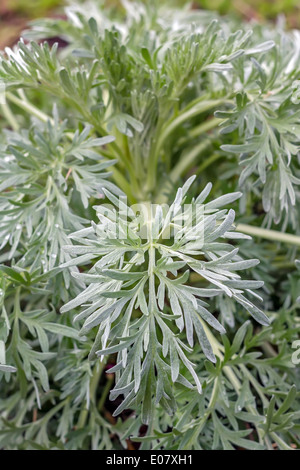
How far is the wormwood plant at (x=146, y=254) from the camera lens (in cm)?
67

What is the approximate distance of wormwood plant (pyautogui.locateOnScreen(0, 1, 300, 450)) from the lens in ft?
2.19

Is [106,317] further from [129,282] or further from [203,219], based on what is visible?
[203,219]

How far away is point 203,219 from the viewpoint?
68 cm

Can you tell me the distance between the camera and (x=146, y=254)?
77 cm

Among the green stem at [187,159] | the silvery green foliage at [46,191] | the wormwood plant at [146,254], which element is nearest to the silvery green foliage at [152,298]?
the wormwood plant at [146,254]

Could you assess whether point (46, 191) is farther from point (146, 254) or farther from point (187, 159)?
point (187, 159)

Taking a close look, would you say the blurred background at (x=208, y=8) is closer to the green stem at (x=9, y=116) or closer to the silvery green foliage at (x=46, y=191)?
the green stem at (x=9, y=116)

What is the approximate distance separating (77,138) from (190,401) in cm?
49

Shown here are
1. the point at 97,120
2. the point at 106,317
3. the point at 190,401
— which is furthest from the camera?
the point at 97,120

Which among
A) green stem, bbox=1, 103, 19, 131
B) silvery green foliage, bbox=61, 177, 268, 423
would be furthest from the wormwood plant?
green stem, bbox=1, 103, 19, 131

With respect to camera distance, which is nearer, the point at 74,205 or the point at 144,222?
the point at 144,222

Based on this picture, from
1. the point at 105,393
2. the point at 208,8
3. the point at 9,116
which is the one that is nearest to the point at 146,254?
the point at 105,393
